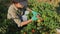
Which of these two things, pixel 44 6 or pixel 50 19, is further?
pixel 44 6

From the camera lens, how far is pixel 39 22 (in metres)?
5.34

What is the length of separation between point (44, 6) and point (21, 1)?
1.89 metres

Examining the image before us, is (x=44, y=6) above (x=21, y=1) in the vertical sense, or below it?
below

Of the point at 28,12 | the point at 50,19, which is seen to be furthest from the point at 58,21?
the point at 28,12

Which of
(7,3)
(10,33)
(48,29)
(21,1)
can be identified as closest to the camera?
(21,1)

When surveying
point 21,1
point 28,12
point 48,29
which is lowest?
point 48,29

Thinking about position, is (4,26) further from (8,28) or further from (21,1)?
(21,1)

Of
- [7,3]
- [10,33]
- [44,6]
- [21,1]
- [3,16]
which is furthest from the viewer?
[7,3]

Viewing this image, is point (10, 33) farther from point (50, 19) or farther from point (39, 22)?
point (50, 19)

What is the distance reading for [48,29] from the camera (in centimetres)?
527

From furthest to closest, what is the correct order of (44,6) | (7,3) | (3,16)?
(7,3) < (44,6) < (3,16)

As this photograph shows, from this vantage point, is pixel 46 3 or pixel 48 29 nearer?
pixel 48 29

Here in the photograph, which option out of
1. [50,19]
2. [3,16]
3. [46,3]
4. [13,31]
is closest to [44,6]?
[46,3]

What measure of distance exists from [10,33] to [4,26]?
20cm
